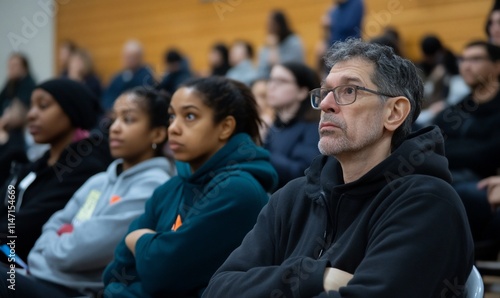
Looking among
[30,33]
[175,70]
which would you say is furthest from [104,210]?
[30,33]

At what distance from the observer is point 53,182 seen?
10.9ft

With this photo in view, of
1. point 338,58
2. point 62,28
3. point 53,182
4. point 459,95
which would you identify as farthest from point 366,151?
point 62,28

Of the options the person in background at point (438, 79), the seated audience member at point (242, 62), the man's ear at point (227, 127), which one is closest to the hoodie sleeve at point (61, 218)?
the man's ear at point (227, 127)

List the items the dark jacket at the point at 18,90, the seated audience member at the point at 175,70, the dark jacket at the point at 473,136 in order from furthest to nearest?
the dark jacket at the point at 18,90, the seated audience member at the point at 175,70, the dark jacket at the point at 473,136

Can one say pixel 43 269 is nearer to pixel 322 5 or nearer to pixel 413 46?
pixel 413 46

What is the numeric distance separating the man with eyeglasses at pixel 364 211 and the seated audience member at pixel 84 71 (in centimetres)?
687

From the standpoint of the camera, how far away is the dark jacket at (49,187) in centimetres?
315

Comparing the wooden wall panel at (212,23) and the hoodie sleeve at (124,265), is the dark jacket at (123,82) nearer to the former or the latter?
the wooden wall panel at (212,23)

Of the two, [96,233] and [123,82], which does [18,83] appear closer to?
[123,82]

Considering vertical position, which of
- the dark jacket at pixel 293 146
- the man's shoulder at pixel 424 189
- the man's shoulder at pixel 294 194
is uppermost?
the man's shoulder at pixel 424 189

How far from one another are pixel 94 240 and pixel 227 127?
674mm

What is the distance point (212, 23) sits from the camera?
8.32 meters

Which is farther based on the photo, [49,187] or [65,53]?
[65,53]

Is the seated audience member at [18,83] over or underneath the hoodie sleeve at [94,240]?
underneath
